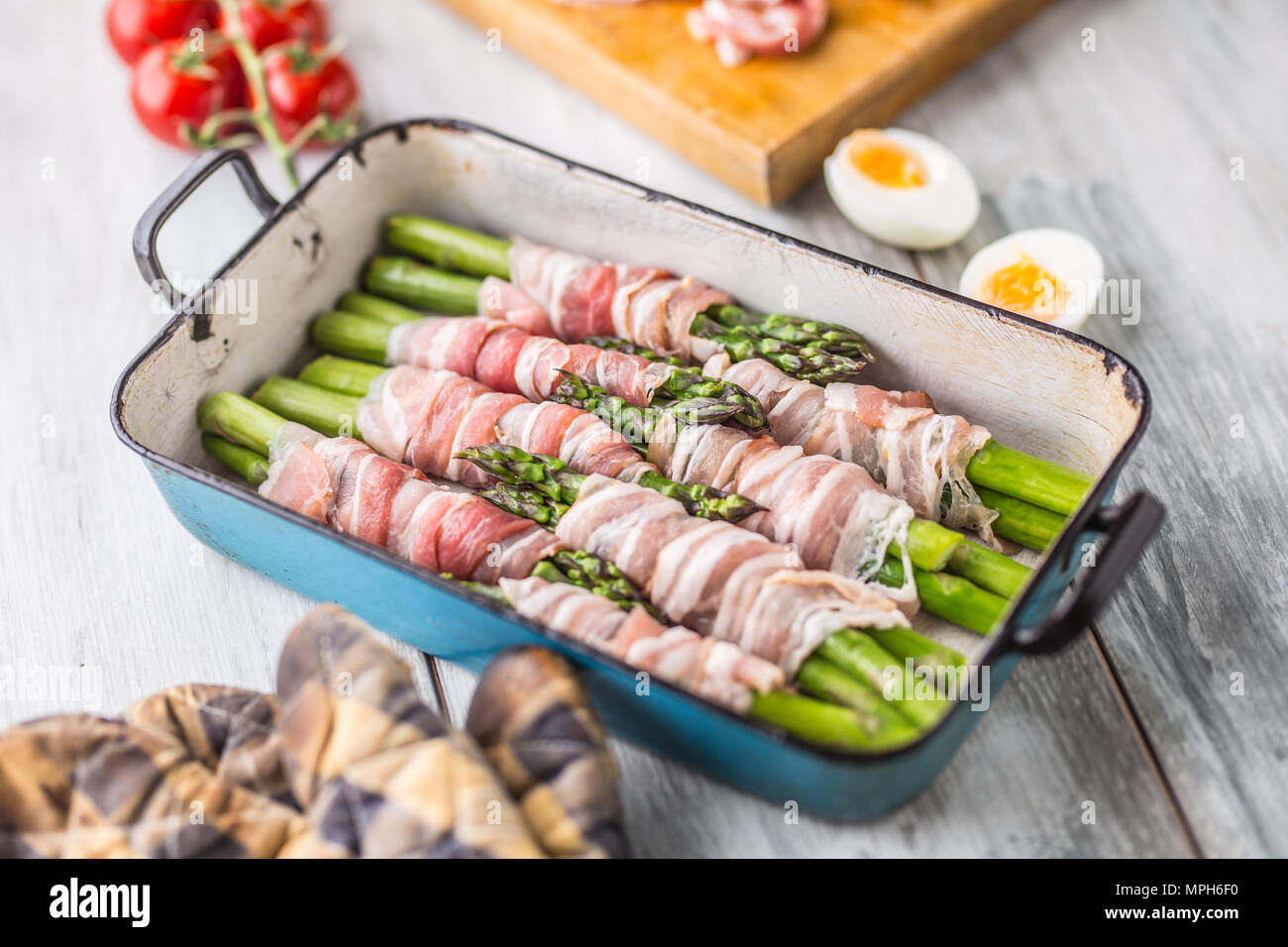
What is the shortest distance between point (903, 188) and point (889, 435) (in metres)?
1.02

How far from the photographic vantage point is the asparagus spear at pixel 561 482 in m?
2.27

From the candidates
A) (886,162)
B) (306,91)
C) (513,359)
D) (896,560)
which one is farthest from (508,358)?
(306,91)

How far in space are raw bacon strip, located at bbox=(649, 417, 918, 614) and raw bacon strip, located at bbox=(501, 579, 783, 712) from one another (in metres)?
0.31

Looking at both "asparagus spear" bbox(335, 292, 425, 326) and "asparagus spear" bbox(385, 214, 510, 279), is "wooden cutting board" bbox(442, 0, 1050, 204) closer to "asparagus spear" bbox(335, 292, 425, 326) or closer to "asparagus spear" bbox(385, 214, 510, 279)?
"asparagus spear" bbox(385, 214, 510, 279)

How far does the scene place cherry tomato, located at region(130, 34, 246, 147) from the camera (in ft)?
11.3

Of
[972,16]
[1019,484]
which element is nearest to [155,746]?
[1019,484]

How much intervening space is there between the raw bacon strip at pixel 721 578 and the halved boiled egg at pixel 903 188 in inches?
47.5

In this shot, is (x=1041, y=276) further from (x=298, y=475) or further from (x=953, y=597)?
(x=298, y=475)

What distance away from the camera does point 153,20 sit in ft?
11.9

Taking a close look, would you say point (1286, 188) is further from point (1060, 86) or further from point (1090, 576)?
point (1090, 576)

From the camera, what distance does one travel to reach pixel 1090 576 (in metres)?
1.88

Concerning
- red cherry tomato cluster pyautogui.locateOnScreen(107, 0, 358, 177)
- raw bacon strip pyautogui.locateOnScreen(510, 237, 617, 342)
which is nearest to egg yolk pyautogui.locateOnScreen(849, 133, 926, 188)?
raw bacon strip pyautogui.locateOnScreen(510, 237, 617, 342)
